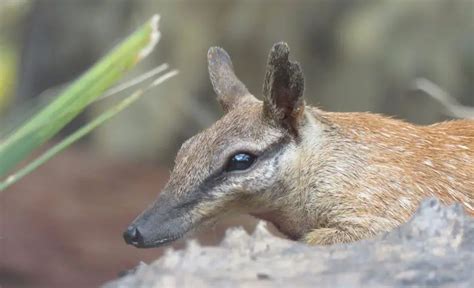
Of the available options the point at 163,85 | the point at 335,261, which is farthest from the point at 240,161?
the point at 163,85

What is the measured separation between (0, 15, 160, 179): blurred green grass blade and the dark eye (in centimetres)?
127

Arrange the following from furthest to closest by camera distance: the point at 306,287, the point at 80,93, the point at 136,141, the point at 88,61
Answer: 1. the point at 88,61
2. the point at 136,141
3. the point at 80,93
4. the point at 306,287

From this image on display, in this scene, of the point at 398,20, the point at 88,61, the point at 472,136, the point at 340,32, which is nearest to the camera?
the point at 472,136

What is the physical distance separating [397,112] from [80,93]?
8.75 m

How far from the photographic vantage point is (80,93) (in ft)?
10.4

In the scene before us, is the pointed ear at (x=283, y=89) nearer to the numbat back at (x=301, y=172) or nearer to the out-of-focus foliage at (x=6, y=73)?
the numbat back at (x=301, y=172)

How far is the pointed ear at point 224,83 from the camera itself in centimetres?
514

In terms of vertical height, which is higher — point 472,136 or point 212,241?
point 212,241

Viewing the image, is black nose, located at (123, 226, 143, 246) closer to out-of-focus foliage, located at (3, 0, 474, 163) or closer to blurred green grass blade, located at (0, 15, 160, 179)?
blurred green grass blade, located at (0, 15, 160, 179)

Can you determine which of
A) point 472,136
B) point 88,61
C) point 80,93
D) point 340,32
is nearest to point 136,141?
point 88,61

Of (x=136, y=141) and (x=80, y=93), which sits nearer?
(x=80, y=93)

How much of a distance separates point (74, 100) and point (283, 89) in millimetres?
1513

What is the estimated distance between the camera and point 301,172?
4.72m

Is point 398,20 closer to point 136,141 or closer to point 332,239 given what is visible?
point 136,141
